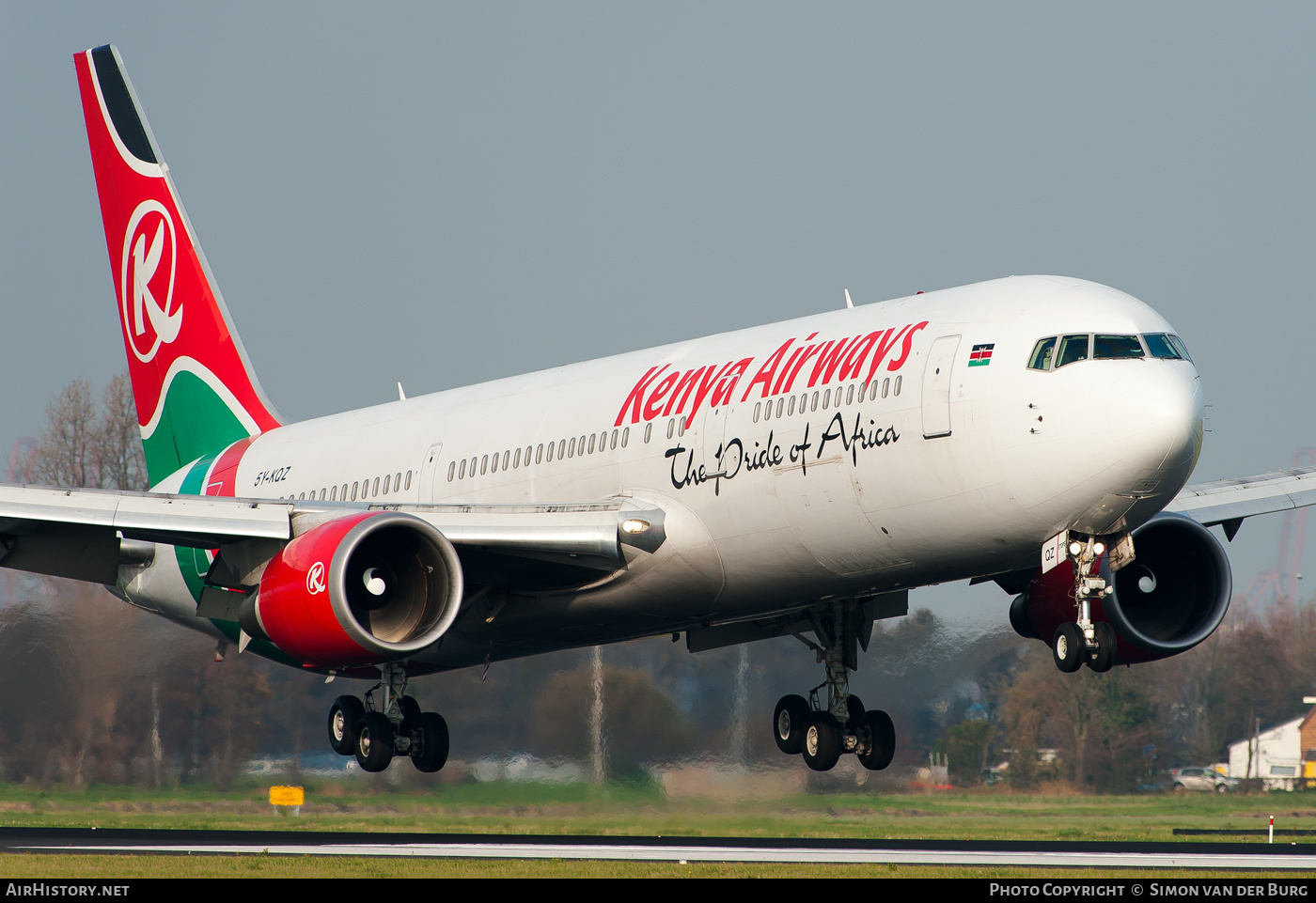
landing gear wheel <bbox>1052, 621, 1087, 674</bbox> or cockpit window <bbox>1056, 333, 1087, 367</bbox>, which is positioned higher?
cockpit window <bbox>1056, 333, 1087, 367</bbox>

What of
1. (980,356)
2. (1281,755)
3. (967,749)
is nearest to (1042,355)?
(980,356)

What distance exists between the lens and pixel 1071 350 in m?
18.1

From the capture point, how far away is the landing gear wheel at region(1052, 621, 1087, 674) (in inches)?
758

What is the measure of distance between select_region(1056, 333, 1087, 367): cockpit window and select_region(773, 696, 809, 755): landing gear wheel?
356 inches

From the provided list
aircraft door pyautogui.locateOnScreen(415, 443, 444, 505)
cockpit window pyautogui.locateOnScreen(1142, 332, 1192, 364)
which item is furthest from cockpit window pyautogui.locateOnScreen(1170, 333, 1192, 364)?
aircraft door pyautogui.locateOnScreen(415, 443, 444, 505)

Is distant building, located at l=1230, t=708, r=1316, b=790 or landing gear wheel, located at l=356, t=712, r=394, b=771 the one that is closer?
landing gear wheel, located at l=356, t=712, r=394, b=771

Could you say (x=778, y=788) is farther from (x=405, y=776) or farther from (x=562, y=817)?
(x=405, y=776)

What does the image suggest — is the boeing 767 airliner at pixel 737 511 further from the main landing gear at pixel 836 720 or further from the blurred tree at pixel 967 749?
the blurred tree at pixel 967 749

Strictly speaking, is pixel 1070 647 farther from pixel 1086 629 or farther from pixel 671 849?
pixel 671 849

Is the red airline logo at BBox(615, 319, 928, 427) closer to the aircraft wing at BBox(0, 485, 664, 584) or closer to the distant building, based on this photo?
the aircraft wing at BBox(0, 485, 664, 584)

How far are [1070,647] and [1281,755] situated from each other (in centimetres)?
1921

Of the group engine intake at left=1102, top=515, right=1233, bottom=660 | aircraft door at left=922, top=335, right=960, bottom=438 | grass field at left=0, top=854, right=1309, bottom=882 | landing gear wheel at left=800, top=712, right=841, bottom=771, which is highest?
aircraft door at left=922, top=335, right=960, bottom=438

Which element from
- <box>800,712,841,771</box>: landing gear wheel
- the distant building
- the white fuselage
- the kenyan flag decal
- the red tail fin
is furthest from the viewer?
the distant building

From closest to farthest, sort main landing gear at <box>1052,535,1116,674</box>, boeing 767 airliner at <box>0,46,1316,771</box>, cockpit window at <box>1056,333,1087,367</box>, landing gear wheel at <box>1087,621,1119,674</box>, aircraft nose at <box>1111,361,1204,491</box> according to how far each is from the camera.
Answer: aircraft nose at <box>1111,361,1204,491</box> → cockpit window at <box>1056,333,1087,367</box> → boeing 767 airliner at <box>0,46,1316,771</box> → main landing gear at <box>1052,535,1116,674</box> → landing gear wheel at <box>1087,621,1119,674</box>
